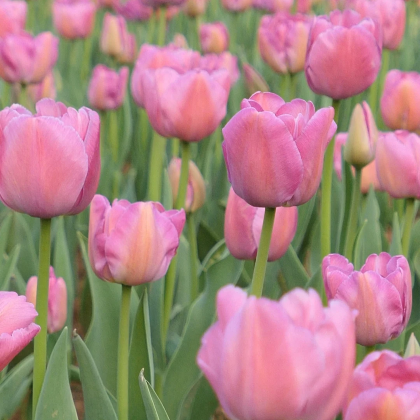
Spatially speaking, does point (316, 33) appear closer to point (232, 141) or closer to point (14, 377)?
point (232, 141)

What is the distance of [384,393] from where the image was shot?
1.38 feet

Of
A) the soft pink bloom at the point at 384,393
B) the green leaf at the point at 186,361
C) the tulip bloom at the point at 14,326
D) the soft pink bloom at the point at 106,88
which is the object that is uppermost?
the soft pink bloom at the point at 384,393

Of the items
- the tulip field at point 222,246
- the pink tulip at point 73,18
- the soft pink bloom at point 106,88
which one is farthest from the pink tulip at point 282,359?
the pink tulip at point 73,18

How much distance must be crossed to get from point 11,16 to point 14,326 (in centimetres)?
169

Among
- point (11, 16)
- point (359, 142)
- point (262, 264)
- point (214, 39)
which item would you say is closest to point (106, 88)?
point (11, 16)

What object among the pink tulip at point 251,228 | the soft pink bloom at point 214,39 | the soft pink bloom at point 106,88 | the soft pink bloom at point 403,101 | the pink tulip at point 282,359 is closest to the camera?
the pink tulip at point 282,359

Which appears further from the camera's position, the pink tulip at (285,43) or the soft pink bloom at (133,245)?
the pink tulip at (285,43)

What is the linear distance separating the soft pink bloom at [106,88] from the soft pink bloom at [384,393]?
4.63 feet

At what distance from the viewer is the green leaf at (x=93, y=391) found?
2.27ft

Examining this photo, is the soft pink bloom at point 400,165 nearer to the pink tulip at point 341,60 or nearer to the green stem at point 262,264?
the pink tulip at point 341,60

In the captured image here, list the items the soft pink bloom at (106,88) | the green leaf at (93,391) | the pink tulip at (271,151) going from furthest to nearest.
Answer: the soft pink bloom at (106,88)
the green leaf at (93,391)
the pink tulip at (271,151)

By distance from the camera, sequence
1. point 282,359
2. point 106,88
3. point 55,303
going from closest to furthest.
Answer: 1. point 282,359
2. point 55,303
3. point 106,88

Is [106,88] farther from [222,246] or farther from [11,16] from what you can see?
[222,246]

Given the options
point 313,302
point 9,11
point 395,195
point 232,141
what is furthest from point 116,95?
point 313,302
